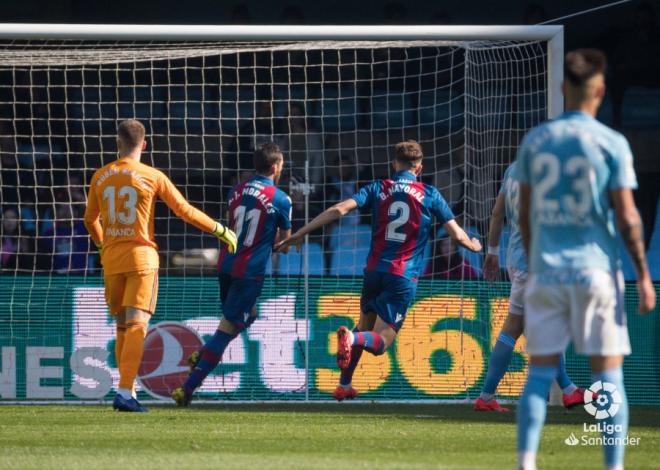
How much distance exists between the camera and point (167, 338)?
1076 centimetres

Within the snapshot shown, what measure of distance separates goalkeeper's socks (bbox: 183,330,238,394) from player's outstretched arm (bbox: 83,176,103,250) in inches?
46.5

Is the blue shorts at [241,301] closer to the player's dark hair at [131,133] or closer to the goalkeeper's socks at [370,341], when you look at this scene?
the goalkeeper's socks at [370,341]

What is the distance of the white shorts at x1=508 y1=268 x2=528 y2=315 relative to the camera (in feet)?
28.2

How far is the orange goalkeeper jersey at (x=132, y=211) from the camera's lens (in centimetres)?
877

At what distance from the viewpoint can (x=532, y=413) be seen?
197 inches

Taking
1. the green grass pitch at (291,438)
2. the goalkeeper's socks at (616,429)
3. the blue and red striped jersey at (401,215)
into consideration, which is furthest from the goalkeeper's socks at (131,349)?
the goalkeeper's socks at (616,429)

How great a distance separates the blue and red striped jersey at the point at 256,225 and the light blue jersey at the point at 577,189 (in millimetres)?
4735

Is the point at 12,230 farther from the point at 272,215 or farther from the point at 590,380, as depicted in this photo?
the point at 590,380

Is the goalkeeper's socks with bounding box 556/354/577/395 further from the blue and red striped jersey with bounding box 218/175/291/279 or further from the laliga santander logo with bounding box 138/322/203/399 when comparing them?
the laliga santander logo with bounding box 138/322/203/399

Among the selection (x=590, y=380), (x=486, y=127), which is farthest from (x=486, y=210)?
(x=590, y=380)

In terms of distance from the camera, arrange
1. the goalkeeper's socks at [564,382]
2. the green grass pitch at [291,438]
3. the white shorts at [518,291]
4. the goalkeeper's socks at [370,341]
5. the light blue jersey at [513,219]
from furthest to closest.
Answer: the goalkeeper's socks at [370,341], the goalkeeper's socks at [564,382], the white shorts at [518,291], the light blue jersey at [513,219], the green grass pitch at [291,438]

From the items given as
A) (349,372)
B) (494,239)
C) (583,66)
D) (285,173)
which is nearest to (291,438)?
(494,239)

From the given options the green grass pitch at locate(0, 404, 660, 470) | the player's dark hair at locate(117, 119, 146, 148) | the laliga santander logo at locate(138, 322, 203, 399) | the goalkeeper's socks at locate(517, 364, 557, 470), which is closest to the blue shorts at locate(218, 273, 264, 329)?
the green grass pitch at locate(0, 404, 660, 470)

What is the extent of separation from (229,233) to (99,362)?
2581 mm
